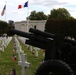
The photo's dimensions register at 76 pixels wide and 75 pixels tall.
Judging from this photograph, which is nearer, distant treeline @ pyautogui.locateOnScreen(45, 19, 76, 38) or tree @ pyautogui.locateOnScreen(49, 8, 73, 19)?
distant treeline @ pyautogui.locateOnScreen(45, 19, 76, 38)

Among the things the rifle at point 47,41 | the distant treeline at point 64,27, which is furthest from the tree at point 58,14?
the rifle at point 47,41

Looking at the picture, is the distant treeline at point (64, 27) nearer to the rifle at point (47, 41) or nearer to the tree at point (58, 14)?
the tree at point (58, 14)

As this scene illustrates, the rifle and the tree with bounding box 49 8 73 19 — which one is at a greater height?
the rifle

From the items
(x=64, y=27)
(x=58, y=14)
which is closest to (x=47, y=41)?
Answer: (x=64, y=27)

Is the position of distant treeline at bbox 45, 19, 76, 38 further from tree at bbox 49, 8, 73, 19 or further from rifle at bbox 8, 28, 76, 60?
rifle at bbox 8, 28, 76, 60

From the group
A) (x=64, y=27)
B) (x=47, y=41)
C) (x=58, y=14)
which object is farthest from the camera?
(x=58, y=14)

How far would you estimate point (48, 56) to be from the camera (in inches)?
293

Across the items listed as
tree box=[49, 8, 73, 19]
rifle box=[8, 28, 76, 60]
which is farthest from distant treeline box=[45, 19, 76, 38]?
rifle box=[8, 28, 76, 60]

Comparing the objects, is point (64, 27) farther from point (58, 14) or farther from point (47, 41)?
point (47, 41)

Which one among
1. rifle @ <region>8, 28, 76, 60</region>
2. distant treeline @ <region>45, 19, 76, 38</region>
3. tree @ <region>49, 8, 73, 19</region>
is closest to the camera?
rifle @ <region>8, 28, 76, 60</region>

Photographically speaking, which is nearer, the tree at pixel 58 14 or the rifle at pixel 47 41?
the rifle at pixel 47 41

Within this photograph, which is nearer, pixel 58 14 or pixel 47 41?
pixel 47 41

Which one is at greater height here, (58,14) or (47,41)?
(47,41)

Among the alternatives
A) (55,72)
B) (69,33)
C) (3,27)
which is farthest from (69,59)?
(3,27)
